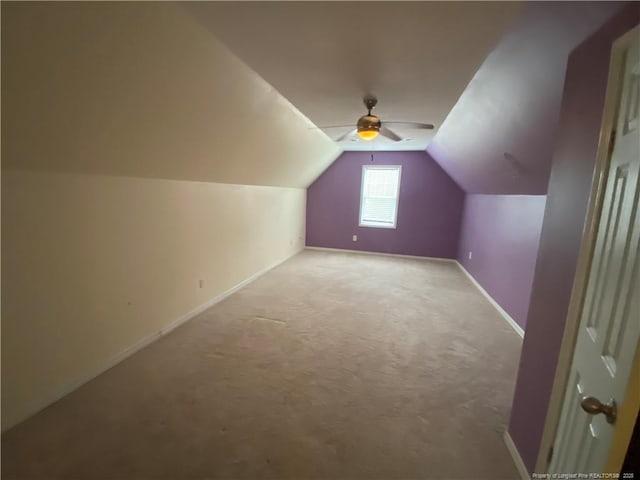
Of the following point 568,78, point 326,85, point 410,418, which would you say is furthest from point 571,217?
point 326,85

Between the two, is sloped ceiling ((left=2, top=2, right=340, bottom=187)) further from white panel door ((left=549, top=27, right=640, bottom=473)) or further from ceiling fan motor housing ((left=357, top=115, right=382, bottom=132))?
white panel door ((left=549, top=27, right=640, bottom=473))

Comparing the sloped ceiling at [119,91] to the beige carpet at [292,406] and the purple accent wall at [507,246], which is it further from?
the purple accent wall at [507,246]

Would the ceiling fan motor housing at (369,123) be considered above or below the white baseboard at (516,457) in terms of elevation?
above

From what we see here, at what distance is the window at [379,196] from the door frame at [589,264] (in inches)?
210

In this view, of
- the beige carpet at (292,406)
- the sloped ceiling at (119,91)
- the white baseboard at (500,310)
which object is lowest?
the beige carpet at (292,406)

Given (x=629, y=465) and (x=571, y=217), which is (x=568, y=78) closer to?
(x=571, y=217)

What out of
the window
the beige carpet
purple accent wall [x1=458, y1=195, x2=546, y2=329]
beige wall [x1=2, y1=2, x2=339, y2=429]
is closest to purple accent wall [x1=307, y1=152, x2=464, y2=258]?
the window

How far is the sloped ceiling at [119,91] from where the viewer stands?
1.18 m

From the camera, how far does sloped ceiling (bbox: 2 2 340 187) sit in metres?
1.18

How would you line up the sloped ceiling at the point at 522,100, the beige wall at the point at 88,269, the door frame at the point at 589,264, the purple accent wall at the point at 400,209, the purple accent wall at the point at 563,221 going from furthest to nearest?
the purple accent wall at the point at 400,209
the beige wall at the point at 88,269
the sloped ceiling at the point at 522,100
the purple accent wall at the point at 563,221
the door frame at the point at 589,264

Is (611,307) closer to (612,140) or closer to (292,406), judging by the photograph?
(612,140)

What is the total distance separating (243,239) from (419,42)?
320cm

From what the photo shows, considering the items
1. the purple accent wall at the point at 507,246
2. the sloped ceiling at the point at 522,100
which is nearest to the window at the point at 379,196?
the purple accent wall at the point at 507,246

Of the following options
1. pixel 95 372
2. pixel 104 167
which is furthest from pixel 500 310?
pixel 104 167
